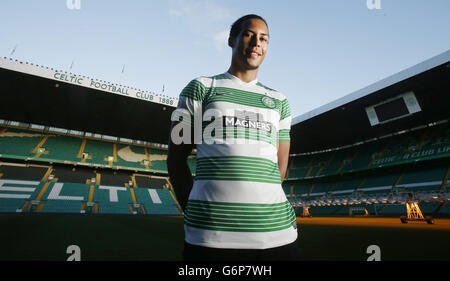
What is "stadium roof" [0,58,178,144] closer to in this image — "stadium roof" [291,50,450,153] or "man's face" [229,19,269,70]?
"stadium roof" [291,50,450,153]

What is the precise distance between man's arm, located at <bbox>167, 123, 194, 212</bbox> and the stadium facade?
1692 cm

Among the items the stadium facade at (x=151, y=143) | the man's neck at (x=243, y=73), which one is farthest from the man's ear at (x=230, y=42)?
the stadium facade at (x=151, y=143)

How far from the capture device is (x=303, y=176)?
1147 inches

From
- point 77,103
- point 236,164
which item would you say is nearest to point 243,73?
point 236,164

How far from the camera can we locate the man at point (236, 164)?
3.52 feet

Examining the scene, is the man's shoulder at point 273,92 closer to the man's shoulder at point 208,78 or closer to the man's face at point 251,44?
the man's face at point 251,44

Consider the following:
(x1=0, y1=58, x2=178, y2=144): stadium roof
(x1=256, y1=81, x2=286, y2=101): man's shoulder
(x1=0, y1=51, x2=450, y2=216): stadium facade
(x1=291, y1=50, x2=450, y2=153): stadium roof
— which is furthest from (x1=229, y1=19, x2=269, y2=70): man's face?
(x1=0, y1=58, x2=178, y2=144): stadium roof

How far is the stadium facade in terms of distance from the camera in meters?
16.4

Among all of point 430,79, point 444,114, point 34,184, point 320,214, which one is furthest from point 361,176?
point 34,184

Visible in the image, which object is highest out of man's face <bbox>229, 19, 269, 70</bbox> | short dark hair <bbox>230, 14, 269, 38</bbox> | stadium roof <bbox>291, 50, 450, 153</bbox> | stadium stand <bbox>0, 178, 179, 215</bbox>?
stadium roof <bbox>291, 50, 450, 153</bbox>

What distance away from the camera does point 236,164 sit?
1173 mm

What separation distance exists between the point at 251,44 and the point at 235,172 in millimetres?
846

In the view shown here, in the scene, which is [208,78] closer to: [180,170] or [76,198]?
[180,170]

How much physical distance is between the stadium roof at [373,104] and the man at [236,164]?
17675 millimetres
